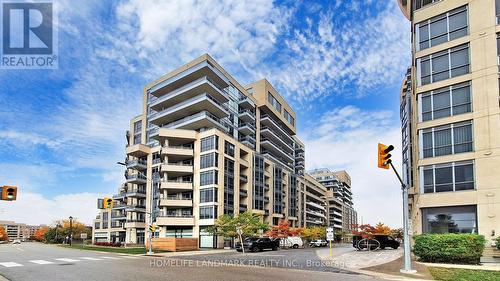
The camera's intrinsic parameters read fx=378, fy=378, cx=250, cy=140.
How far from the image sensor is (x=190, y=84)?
209ft

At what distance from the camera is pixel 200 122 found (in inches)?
2504

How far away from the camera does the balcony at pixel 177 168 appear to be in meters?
61.0

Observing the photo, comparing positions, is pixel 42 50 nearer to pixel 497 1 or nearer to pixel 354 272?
pixel 354 272

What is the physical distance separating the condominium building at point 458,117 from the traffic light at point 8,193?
2602cm

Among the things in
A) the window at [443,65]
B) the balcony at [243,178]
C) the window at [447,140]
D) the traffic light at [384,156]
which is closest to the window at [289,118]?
the balcony at [243,178]

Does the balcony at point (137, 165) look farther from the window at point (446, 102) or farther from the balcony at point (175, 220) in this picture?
the window at point (446, 102)

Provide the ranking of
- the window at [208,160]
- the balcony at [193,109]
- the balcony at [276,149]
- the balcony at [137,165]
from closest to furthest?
the window at [208,160] → the balcony at [193,109] → the balcony at [137,165] → the balcony at [276,149]

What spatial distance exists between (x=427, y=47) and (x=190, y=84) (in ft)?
136

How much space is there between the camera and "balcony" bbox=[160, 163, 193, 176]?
61.0 meters

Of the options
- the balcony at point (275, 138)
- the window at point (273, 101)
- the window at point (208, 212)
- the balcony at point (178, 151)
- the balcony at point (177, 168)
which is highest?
the window at point (273, 101)

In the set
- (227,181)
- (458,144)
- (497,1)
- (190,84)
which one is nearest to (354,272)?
(458,144)

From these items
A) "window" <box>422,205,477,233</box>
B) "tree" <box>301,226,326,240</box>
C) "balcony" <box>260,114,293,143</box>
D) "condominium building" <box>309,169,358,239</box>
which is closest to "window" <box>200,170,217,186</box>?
"tree" <box>301,226,326,240</box>

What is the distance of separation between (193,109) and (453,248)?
4926 cm

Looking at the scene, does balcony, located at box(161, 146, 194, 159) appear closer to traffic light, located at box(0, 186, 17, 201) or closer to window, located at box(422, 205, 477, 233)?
traffic light, located at box(0, 186, 17, 201)
